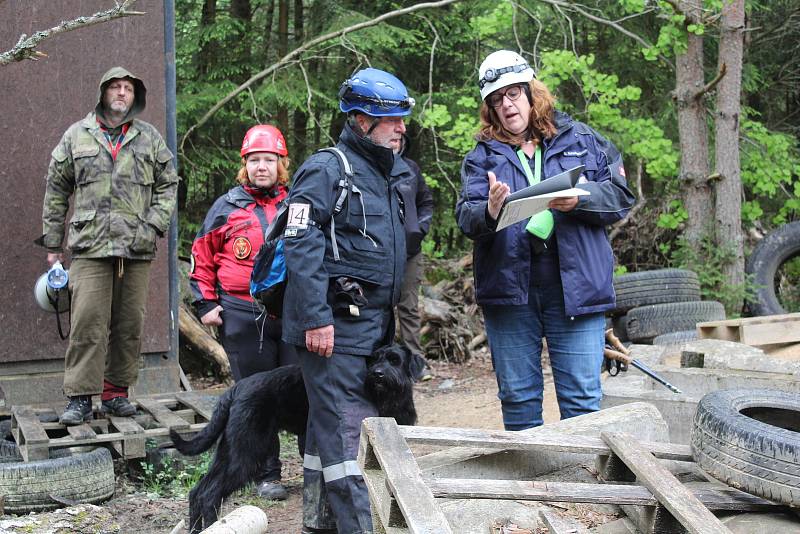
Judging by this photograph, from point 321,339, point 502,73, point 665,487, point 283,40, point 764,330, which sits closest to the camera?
point 665,487

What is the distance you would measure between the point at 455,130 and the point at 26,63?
191 inches

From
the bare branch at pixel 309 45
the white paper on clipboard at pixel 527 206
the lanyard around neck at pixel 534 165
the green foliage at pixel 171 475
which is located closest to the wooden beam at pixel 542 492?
the white paper on clipboard at pixel 527 206

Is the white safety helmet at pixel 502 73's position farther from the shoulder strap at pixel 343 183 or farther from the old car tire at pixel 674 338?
the old car tire at pixel 674 338

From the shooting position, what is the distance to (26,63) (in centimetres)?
687

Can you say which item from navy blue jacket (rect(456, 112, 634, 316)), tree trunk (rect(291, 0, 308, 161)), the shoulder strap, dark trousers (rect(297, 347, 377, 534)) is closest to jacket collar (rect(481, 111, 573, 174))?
navy blue jacket (rect(456, 112, 634, 316))

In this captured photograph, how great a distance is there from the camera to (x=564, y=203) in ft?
13.1

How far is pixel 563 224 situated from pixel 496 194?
416 mm

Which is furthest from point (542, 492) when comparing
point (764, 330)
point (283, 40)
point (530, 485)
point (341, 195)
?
point (283, 40)

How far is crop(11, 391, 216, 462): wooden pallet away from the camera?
5647 mm

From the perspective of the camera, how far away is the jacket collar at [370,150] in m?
4.13

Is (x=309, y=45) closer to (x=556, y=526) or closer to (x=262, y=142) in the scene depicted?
(x=262, y=142)

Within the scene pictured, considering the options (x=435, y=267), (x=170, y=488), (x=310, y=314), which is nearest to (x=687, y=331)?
(x=435, y=267)

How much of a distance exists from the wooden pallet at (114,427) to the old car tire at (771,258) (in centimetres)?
718

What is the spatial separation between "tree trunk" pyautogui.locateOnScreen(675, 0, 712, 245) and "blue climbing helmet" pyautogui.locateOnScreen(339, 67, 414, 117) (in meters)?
7.81
